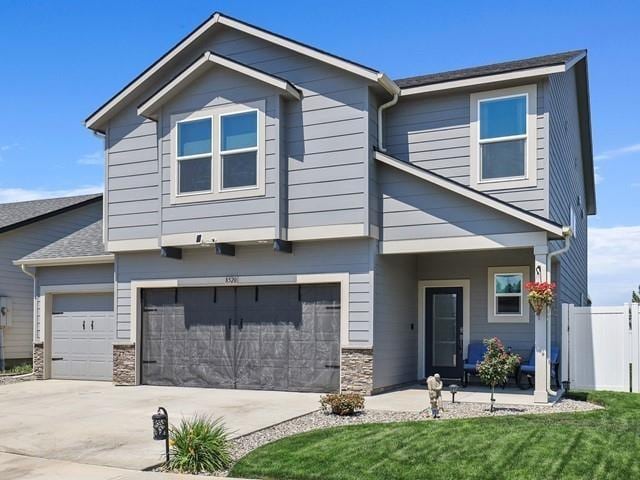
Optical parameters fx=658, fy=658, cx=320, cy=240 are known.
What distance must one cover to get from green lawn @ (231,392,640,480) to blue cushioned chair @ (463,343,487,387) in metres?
3.95

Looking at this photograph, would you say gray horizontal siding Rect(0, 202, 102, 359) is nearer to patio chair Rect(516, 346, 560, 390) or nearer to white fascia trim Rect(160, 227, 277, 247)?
white fascia trim Rect(160, 227, 277, 247)

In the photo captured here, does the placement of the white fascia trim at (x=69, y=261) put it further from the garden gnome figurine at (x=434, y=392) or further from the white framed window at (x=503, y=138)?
the garden gnome figurine at (x=434, y=392)

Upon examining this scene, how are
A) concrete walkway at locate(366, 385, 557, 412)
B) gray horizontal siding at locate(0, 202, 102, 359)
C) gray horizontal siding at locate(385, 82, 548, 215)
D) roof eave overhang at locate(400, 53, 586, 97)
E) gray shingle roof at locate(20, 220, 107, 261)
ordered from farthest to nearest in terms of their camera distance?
gray horizontal siding at locate(0, 202, 102, 359) < gray shingle roof at locate(20, 220, 107, 261) < gray horizontal siding at locate(385, 82, 548, 215) < roof eave overhang at locate(400, 53, 586, 97) < concrete walkway at locate(366, 385, 557, 412)

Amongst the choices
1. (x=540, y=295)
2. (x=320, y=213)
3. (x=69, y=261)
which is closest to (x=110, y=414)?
(x=320, y=213)

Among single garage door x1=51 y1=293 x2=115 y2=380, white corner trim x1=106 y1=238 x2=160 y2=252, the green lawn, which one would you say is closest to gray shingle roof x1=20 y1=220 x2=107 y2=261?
white corner trim x1=106 y1=238 x2=160 y2=252

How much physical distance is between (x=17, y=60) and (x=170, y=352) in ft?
25.7

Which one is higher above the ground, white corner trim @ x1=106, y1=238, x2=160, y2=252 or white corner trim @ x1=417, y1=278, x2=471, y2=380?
white corner trim @ x1=106, y1=238, x2=160, y2=252

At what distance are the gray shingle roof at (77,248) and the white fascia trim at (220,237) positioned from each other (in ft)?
8.86

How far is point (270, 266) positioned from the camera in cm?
1377

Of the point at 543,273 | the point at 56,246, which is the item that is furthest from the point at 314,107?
the point at 56,246

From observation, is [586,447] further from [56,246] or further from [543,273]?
[56,246]

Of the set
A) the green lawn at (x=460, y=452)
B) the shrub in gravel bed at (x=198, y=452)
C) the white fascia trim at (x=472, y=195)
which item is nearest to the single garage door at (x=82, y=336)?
the white fascia trim at (x=472, y=195)

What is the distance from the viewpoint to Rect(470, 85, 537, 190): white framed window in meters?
12.9

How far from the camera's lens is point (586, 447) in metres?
7.97
